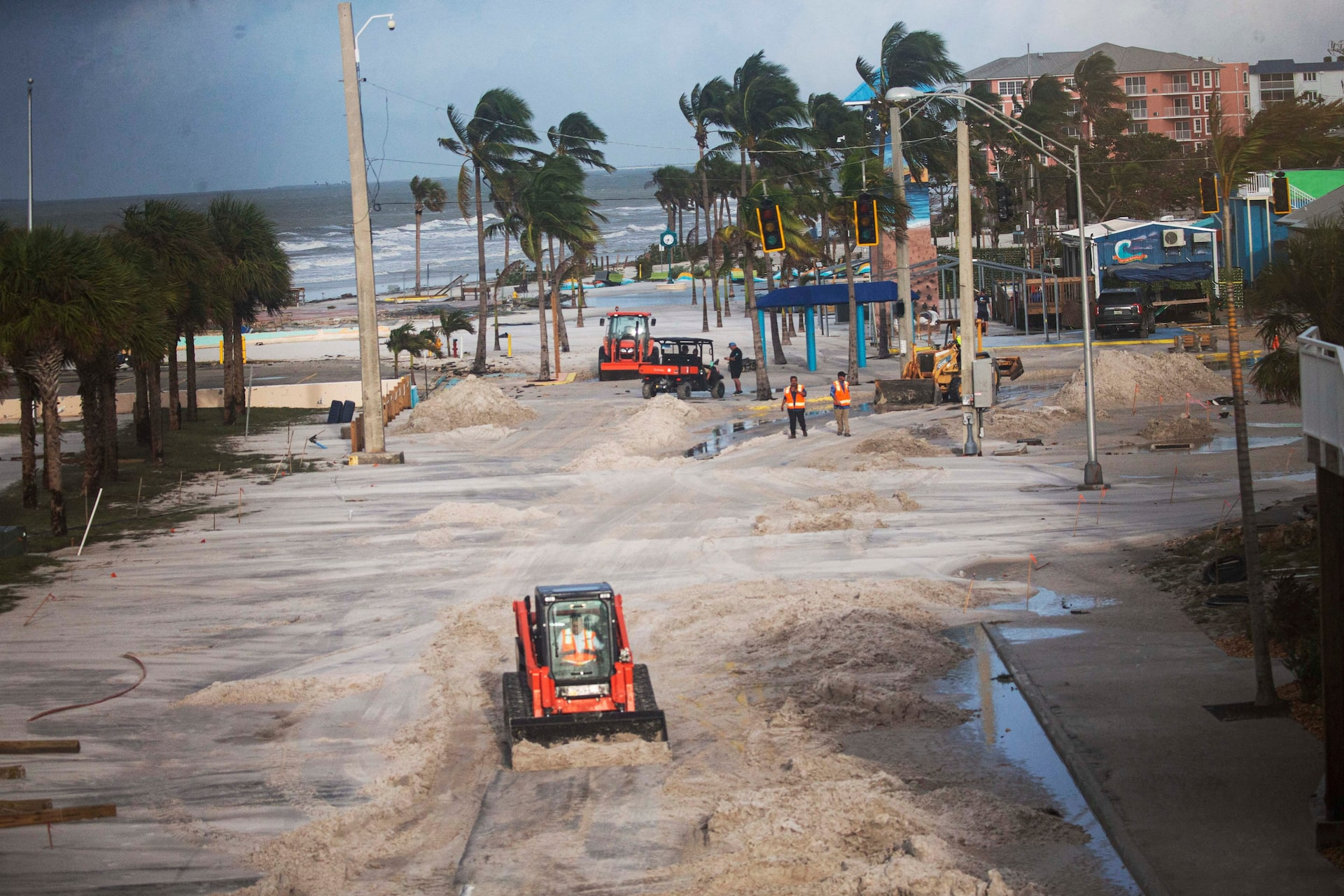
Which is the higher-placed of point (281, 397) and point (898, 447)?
point (281, 397)

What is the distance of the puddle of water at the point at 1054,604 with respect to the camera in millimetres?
16688

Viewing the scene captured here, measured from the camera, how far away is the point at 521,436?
120 feet

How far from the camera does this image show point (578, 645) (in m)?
12.2

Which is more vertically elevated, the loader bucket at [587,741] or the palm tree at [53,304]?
the palm tree at [53,304]

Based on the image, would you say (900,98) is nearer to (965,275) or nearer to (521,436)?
(965,275)

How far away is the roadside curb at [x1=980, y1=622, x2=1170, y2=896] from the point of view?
9.02 metres

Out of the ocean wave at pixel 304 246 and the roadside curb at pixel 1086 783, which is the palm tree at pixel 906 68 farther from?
the ocean wave at pixel 304 246

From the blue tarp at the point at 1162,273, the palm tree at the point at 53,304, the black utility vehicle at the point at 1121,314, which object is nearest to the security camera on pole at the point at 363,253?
the palm tree at the point at 53,304

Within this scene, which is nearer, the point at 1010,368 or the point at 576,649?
the point at 576,649

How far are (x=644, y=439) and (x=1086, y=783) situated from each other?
23888 mm

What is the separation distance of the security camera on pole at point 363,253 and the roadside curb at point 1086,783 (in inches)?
870

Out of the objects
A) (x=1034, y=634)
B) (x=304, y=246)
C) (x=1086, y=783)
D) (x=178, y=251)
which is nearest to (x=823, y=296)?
(x=178, y=251)

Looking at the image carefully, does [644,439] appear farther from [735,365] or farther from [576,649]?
[576,649]

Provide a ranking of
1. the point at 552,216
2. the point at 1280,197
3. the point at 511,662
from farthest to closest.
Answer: the point at 552,216, the point at 1280,197, the point at 511,662
